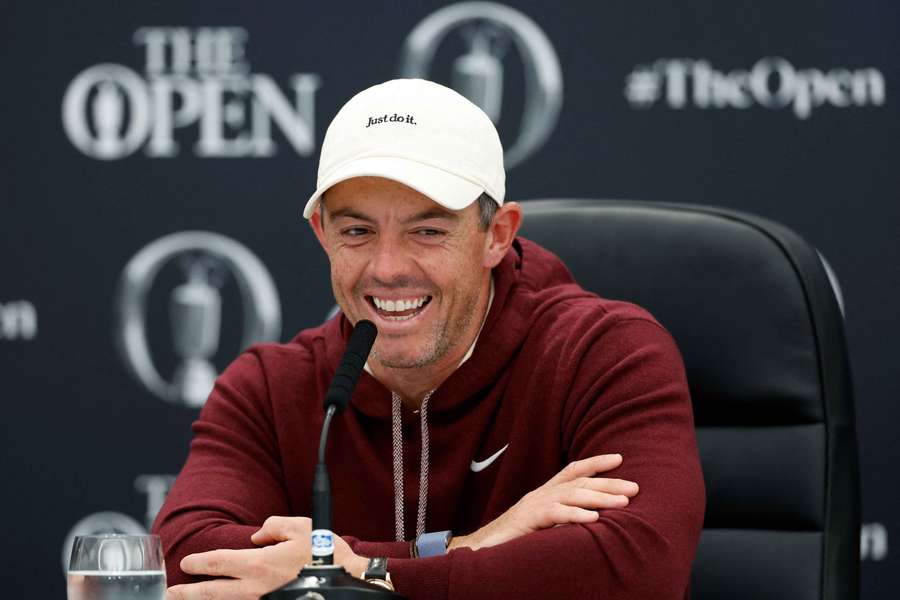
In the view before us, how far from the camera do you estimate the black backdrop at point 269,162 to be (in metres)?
2.67

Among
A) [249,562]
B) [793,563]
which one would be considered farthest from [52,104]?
[793,563]

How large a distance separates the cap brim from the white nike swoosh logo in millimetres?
361

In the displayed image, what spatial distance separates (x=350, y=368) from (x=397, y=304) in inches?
21.2

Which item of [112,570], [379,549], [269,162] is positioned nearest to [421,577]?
[379,549]

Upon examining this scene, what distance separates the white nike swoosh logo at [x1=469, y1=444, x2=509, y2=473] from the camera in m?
1.96

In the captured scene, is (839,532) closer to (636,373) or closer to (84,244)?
(636,373)

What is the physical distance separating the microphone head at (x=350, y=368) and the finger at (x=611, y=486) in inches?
15.9

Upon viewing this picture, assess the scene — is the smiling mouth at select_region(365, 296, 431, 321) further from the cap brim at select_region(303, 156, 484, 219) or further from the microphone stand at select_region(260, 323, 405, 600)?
the microphone stand at select_region(260, 323, 405, 600)

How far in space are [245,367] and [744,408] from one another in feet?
2.41

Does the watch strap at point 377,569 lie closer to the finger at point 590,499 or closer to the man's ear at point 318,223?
the finger at point 590,499

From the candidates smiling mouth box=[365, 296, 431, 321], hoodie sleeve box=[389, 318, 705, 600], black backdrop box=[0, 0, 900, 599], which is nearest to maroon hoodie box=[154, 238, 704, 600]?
hoodie sleeve box=[389, 318, 705, 600]

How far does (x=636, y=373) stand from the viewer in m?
1.84

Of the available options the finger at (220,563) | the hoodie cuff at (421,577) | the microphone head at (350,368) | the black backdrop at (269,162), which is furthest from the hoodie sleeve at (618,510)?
the black backdrop at (269,162)

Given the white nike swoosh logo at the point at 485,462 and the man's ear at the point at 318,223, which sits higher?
the man's ear at the point at 318,223
